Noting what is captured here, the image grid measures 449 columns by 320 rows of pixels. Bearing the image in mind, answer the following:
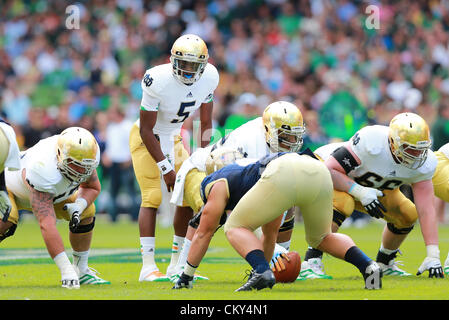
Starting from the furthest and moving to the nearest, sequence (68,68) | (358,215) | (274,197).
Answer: (68,68)
(358,215)
(274,197)

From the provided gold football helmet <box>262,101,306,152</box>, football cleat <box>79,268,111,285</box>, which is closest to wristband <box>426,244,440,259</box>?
gold football helmet <box>262,101,306,152</box>

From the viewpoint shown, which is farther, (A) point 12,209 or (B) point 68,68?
(B) point 68,68

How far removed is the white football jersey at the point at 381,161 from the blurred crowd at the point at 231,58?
7.46 m

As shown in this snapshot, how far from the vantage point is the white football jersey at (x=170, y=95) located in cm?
764

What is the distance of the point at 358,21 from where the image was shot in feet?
59.7

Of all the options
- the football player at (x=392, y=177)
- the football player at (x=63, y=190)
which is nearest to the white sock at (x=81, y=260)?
the football player at (x=63, y=190)

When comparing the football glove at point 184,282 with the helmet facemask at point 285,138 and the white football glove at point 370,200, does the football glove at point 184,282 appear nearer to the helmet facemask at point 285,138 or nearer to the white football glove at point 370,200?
the helmet facemask at point 285,138

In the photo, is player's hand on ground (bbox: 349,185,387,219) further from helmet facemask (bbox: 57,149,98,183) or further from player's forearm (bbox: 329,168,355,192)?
helmet facemask (bbox: 57,149,98,183)

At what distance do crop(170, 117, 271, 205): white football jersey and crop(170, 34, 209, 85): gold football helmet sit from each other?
0.71m

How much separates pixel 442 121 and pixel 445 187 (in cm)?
774

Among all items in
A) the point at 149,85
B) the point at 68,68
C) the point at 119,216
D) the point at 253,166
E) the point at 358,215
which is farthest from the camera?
the point at 68,68

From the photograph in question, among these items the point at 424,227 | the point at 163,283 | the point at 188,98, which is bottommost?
the point at 163,283

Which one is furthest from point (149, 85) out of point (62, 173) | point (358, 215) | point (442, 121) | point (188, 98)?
point (442, 121)

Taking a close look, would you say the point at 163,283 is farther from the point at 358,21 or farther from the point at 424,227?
the point at 358,21
